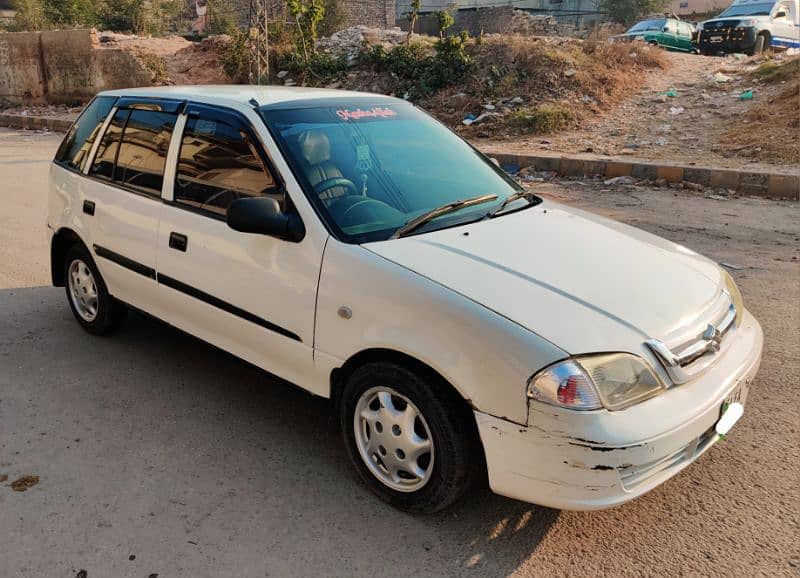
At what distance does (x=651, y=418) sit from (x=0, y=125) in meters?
23.1

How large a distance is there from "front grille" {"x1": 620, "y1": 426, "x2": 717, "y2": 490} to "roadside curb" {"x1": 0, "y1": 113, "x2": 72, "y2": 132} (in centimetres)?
1915

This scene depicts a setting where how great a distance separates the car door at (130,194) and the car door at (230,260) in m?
0.14

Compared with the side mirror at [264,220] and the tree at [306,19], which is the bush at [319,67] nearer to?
the tree at [306,19]

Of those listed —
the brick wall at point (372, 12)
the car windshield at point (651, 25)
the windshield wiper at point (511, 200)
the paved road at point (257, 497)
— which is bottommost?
the paved road at point (257, 497)

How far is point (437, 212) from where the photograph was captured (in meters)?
3.08

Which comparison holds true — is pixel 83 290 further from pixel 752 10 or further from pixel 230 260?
pixel 752 10

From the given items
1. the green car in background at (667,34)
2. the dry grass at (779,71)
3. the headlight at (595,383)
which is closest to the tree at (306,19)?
the green car in background at (667,34)

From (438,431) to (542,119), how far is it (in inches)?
473

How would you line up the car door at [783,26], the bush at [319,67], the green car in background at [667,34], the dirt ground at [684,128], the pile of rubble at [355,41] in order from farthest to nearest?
the green car in background at [667,34]
the car door at [783,26]
the pile of rubble at [355,41]
the bush at [319,67]
the dirt ground at [684,128]

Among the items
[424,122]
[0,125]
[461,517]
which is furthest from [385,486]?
[0,125]

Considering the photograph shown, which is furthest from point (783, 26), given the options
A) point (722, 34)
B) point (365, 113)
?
point (365, 113)

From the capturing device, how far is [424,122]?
3861 millimetres

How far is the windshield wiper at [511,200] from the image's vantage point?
3.24 meters

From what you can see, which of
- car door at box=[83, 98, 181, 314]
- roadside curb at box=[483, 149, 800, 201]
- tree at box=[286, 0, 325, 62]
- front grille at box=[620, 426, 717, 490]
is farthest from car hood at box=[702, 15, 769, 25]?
front grille at box=[620, 426, 717, 490]
